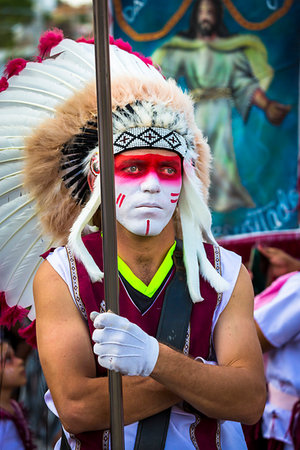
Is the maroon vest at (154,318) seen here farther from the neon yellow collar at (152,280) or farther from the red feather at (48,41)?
the red feather at (48,41)

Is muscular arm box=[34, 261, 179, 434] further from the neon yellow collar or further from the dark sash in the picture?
the neon yellow collar

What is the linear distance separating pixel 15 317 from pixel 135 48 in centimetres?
250

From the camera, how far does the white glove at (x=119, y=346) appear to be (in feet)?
6.04

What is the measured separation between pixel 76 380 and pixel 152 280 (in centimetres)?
41

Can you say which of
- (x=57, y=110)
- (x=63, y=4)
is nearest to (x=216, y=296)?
(x=57, y=110)

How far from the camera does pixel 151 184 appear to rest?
2.10m

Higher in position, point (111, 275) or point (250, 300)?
point (111, 275)

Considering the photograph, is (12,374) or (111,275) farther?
(12,374)

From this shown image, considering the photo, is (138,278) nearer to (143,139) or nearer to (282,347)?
(143,139)

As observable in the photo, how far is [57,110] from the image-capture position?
238 cm

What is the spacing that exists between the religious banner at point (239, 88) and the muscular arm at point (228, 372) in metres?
2.38

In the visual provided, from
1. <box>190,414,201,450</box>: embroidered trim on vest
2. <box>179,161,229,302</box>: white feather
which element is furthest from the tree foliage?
<box>190,414,201,450</box>: embroidered trim on vest

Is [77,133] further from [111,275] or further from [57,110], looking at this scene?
[111,275]

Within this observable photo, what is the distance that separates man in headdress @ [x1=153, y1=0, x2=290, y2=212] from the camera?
4531 millimetres
